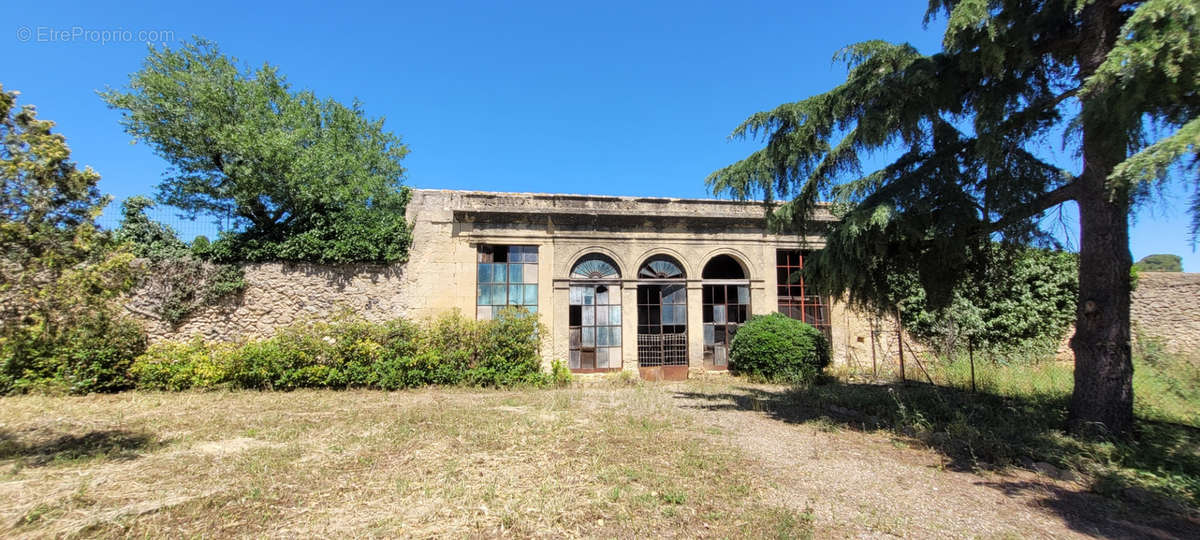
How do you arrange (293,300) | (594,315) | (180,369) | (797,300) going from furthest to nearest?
(797,300)
(594,315)
(293,300)
(180,369)

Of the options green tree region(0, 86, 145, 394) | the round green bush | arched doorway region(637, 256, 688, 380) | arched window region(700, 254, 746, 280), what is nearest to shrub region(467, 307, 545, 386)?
arched doorway region(637, 256, 688, 380)

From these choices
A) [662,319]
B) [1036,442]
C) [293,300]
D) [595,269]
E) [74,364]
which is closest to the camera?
[1036,442]

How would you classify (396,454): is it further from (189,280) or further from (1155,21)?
(189,280)

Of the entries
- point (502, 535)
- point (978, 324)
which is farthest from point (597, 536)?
point (978, 324)

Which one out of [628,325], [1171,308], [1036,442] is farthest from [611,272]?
[1171,308]

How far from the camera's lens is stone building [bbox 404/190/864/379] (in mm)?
11039

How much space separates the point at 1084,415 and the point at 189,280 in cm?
1465

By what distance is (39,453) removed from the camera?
5113 mm

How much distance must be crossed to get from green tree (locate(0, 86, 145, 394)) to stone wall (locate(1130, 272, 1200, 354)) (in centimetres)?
1907

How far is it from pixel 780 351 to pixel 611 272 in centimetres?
420

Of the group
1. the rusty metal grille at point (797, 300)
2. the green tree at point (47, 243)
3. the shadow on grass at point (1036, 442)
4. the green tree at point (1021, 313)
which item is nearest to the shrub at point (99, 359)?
the green tree at point (47, 243)

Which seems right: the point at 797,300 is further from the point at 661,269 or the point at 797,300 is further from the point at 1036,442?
the point at 1036,442

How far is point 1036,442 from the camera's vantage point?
5.06 meters

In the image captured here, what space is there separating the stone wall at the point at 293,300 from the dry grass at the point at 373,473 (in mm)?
2728
